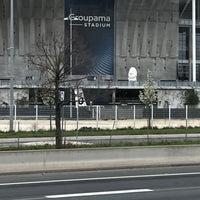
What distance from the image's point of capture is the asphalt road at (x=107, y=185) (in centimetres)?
1079

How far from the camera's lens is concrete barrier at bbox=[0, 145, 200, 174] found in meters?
15.2

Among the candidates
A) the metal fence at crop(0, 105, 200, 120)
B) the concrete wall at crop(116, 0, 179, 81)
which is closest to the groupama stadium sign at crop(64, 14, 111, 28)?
the concrete wall at crop(116, 0, 179, 81)

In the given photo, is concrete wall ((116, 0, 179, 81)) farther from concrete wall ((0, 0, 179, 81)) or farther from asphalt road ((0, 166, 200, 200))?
asphalt road ((0, 166, 200, 200))

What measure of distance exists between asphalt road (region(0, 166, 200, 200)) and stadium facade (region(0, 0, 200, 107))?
73.7 m

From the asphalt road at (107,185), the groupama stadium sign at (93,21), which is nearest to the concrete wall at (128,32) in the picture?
the groupama stadium sign at (93,21)

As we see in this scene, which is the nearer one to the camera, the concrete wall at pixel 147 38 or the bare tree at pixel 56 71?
the bare tree at pixel 56 71

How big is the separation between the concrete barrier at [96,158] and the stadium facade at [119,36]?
71612 millimetres

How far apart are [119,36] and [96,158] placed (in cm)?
8323

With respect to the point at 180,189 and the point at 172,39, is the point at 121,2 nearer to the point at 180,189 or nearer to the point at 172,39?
the point at 172,39

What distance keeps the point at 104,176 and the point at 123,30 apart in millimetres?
84648

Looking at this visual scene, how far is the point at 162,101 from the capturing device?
8869cm

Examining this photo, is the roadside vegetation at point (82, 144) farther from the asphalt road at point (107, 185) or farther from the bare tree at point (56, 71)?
the asphalt road at point (107, 185)

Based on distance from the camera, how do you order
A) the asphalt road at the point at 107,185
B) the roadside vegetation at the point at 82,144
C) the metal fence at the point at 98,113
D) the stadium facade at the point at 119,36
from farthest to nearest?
1. the stadium facade at the point at 119,36
2. the metal fence at the point at 98,113
3. the roadside vegetation at the point at 82,144
4. the asphalt road at the point at 107,185

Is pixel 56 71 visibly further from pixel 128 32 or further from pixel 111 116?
pixel 128 32
